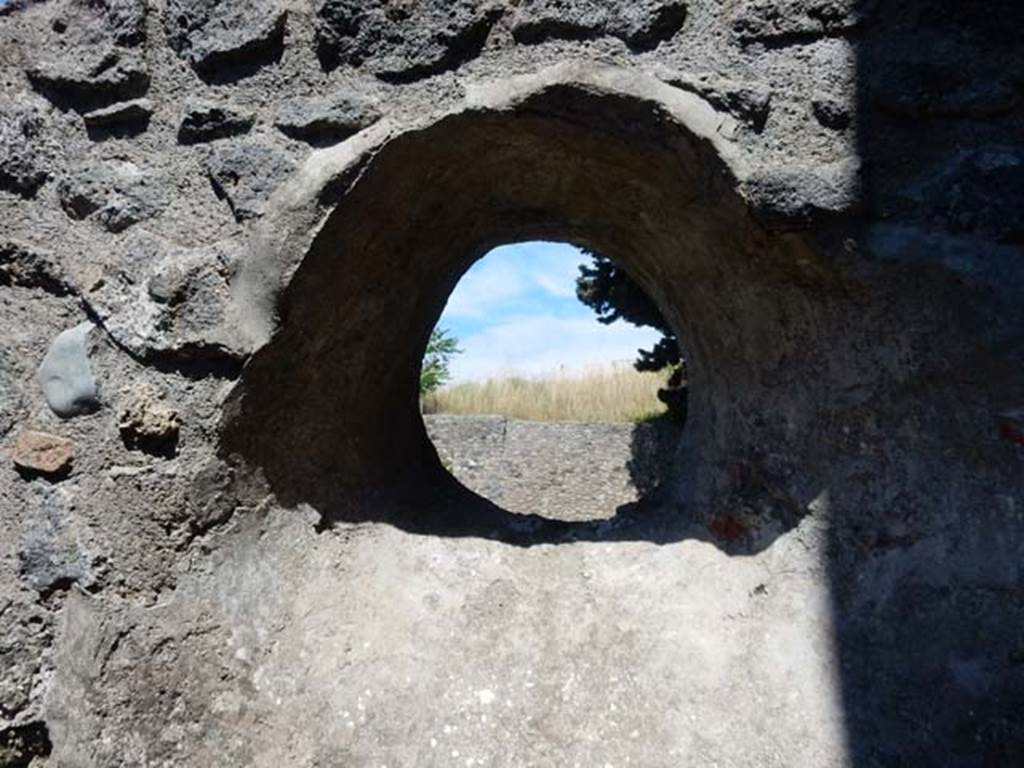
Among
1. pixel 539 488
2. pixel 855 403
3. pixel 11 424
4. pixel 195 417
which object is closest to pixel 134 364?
pixel 195 417

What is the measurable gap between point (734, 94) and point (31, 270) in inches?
49.3

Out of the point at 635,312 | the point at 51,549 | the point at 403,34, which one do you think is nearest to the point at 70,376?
the point at 51,549

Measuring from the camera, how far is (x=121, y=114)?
4.90 feet

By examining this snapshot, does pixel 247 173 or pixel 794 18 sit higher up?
pixel 794 18

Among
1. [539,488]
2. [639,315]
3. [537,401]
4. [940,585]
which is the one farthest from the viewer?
[537,401]

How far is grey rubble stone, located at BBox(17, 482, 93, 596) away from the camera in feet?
4.53

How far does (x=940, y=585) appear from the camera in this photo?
1343mm

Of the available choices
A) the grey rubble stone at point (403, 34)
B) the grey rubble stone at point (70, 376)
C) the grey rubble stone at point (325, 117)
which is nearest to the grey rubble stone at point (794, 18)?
the grey rubble stone at point (403, 34)

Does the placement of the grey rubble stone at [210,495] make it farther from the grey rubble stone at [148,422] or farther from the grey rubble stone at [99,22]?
the grey rubble stone at [99,22]

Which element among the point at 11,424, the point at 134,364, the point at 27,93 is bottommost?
the point at 11,424

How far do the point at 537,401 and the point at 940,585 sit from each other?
9298mm

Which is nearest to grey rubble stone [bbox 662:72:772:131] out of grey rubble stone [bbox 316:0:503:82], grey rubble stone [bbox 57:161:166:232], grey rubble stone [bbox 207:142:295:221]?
grey rubble stone [bbox 316:0:503:82]

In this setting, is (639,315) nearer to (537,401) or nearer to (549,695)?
(537,401)

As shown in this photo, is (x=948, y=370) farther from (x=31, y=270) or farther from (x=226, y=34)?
(x=31, y=270)
